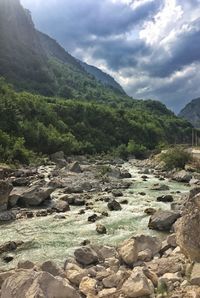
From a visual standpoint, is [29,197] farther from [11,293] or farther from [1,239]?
[11,293]

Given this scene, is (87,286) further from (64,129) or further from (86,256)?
(64,129)

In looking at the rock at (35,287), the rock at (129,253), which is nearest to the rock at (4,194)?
the rock at (129,253)

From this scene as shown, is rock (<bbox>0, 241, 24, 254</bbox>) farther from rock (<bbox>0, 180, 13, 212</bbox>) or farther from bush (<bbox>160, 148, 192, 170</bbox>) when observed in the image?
bush (<bbox>160, 148, 192, 170</bbox>)

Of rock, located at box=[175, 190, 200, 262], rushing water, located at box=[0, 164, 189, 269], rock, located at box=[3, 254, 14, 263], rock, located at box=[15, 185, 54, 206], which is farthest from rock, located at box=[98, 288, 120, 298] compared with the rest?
rock, located at box=[15, 185, 54, 206]

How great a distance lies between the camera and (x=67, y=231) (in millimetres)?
29703

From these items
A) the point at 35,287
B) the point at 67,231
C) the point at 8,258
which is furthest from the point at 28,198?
the point at 35,287

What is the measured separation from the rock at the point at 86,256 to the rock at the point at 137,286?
14.7 ft

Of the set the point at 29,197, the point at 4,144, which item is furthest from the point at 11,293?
the point at 4,144

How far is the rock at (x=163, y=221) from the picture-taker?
29172 mm

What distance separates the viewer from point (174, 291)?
15.9 m

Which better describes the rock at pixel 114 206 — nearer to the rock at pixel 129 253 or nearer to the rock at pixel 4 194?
the rock at pixel 4 194

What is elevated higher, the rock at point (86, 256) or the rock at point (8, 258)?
the rock at point (86, 256)

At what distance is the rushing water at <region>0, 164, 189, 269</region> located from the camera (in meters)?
24.6

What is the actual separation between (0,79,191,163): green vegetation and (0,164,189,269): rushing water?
41257 mm
